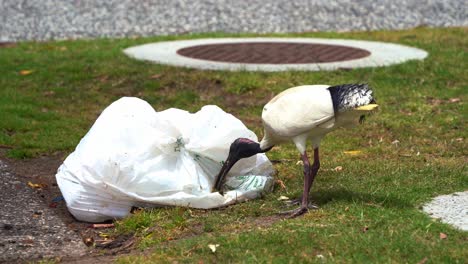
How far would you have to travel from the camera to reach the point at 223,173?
5.86 metres

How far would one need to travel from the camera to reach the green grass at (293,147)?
15.3 feet

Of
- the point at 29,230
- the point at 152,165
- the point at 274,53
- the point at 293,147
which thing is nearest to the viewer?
the point at 29,230

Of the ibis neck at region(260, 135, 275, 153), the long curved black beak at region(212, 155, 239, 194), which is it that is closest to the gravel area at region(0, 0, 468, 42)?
the long curved black beak at region(212, 155, 239, 194)

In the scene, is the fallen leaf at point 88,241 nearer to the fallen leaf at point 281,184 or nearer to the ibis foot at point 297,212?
the ibis foot at point 297,212

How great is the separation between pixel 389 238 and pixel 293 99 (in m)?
1.09

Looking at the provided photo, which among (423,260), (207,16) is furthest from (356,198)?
(207,16)

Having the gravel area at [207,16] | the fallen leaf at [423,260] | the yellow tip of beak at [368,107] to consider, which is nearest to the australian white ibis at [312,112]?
the yellow tip of beak at [368,107]

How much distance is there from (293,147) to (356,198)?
2.00 m

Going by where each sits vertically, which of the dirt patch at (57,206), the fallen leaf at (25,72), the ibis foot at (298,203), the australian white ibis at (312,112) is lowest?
the fallen leaf at (25,72)

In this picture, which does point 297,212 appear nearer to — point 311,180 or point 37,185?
point 311,180

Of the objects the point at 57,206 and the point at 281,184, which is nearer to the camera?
the point at 57,206

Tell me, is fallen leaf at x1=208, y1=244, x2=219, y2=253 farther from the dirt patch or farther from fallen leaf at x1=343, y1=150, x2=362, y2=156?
fallen leaf at x1=343, y1=150, x2=362, y2=156

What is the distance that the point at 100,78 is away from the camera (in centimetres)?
977

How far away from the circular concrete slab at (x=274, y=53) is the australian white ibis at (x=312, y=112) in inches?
168
